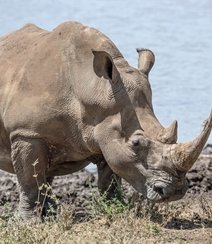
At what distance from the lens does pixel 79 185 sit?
45.8 feet

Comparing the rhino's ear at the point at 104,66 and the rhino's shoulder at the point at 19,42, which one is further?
the rhino's shoulder at the point at 19,42

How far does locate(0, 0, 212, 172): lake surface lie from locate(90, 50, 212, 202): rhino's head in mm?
5630

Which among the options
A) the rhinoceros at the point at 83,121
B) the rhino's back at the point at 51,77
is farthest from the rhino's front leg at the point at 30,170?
the rhino's back at the point at 51,77

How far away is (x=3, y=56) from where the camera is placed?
11.9 m

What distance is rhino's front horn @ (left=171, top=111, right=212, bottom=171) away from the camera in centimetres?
1040

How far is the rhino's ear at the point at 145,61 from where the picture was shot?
11484 millimetres

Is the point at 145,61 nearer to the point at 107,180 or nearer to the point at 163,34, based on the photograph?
the point at 107,180

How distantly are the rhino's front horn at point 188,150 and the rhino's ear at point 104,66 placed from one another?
962 mm

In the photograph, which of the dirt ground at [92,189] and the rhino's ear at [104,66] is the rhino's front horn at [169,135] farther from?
the dirt ground at [92,189]

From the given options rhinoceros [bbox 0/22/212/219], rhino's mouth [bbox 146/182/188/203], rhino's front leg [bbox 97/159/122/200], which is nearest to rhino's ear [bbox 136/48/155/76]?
rhinoceros [bbox 0/22/212/219]

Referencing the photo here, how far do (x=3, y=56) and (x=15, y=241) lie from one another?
8.32 feet

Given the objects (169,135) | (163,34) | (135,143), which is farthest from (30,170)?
(163,34)

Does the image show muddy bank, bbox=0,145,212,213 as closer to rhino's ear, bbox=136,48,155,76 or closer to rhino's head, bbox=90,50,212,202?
rhino's ear, bbox=136,48,155,76

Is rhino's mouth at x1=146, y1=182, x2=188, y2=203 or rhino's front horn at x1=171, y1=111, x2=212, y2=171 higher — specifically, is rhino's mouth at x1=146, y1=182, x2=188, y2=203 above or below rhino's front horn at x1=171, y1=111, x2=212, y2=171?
below
